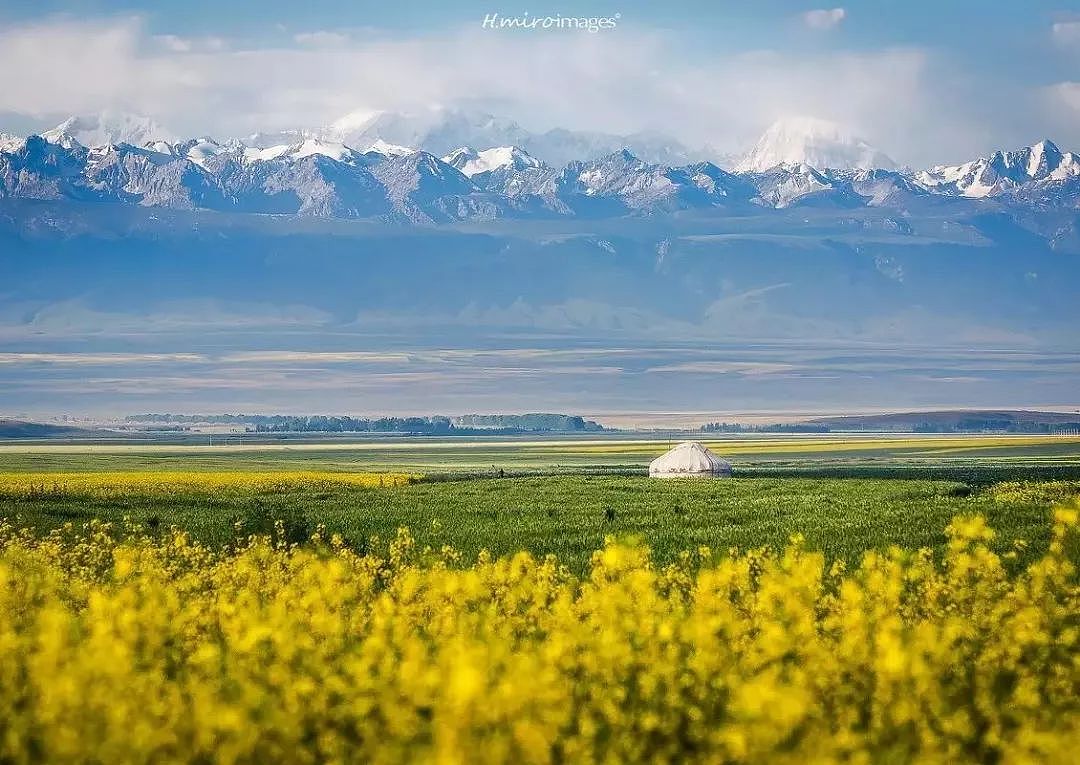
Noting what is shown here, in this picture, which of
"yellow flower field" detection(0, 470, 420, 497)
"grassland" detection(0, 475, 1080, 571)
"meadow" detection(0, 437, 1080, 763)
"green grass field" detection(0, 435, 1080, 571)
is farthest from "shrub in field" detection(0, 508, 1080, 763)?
"yellow flower field" detection(0, 470, 420, 497)

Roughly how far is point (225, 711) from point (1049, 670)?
8910 millimetres

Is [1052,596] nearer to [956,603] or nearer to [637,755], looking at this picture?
[956,603]

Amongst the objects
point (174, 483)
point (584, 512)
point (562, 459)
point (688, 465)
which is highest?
point (174, 483)

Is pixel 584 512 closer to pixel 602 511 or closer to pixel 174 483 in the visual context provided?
pixel 602 511

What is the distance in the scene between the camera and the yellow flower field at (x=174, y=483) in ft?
212

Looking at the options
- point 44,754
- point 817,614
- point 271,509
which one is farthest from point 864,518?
point 44,754

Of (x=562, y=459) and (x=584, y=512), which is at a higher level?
(x=584, y=512)

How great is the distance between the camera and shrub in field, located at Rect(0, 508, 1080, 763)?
33.8ft

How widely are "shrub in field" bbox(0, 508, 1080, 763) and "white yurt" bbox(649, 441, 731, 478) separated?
6082cm

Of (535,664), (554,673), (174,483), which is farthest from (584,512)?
(535,664)

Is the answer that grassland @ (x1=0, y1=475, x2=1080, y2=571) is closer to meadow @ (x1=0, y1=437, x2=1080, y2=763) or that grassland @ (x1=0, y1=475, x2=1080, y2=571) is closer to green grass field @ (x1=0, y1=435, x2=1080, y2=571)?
green grass field @ (x1=0, y1=435, x2=1080, y2=571)

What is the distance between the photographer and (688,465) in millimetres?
80000

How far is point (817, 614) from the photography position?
1828cm

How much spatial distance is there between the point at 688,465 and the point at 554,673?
6909 cm
